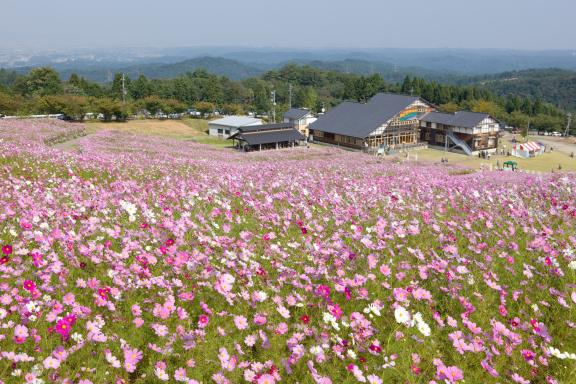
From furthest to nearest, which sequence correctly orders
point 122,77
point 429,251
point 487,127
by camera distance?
point 122,77 → point 487,127 → point 429,251

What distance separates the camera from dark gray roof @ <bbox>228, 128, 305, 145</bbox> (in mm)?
53812

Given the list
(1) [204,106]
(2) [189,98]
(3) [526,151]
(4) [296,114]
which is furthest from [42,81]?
(3) [526,151]

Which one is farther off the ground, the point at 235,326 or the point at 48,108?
the point at 235,326

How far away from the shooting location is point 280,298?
161 inches

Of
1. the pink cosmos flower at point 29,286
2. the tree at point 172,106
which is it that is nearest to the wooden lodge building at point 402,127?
the tree at point 172,106

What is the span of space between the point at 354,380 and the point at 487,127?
2582 inches

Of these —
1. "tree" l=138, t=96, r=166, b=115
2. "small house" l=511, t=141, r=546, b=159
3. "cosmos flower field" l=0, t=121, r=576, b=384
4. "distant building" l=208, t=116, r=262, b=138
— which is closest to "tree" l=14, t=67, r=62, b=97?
→ "tree" l=138, t=96, r=166, b=115

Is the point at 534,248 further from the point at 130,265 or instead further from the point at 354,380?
the point at 130,265

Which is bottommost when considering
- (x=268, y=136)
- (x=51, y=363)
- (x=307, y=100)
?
(x=307, y=100)

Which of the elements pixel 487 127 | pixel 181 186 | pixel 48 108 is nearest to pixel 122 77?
pixel 48 108

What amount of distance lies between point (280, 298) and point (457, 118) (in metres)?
65.3

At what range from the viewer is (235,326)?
3824 millimetres

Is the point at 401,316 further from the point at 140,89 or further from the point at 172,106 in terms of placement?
the point at 140,89

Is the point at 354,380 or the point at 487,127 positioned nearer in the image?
the point at 354,380
